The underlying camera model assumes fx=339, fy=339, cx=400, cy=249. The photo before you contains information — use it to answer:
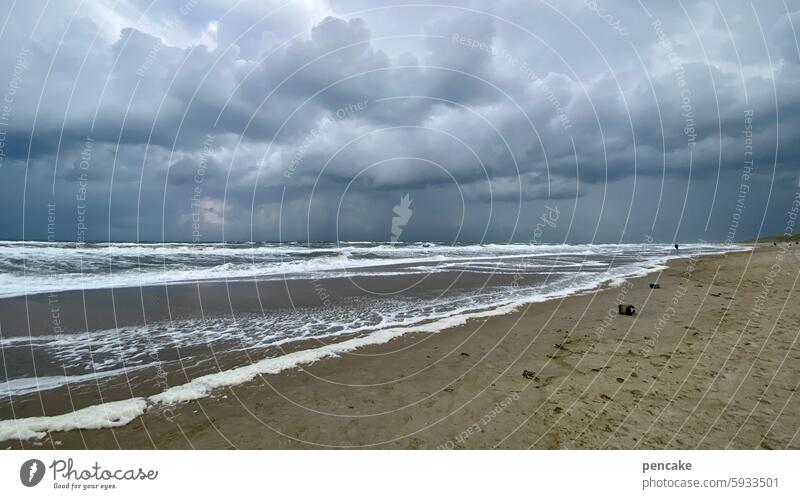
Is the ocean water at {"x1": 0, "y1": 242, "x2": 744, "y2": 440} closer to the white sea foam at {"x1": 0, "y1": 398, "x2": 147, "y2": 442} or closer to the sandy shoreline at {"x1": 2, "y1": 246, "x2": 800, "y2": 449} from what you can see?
the white sea foam at {"x1": 0, "y1": 398, "x2": 147, "y2": 442}

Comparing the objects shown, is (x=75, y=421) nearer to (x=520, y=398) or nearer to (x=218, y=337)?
A: (x=218, y=337)

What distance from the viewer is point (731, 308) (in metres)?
10.6

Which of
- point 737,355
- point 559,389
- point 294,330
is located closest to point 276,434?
point 559,389

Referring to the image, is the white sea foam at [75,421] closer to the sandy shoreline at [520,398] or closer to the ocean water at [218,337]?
the ocean water at [218,337]

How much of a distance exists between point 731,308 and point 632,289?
4713mm

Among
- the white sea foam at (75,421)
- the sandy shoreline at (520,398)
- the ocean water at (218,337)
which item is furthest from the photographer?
the ocean water at (218,337)

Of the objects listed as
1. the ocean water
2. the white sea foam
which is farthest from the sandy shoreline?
the ocean water

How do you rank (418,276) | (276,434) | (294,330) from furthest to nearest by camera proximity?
(418,276) < (294,330) < (276,434)

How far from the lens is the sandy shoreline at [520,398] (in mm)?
4242

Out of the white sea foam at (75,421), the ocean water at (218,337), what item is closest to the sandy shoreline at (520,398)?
the white sea foam at (75,421)

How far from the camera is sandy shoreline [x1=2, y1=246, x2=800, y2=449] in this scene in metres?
4.24

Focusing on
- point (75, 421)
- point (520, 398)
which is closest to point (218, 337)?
point (75, 421)
